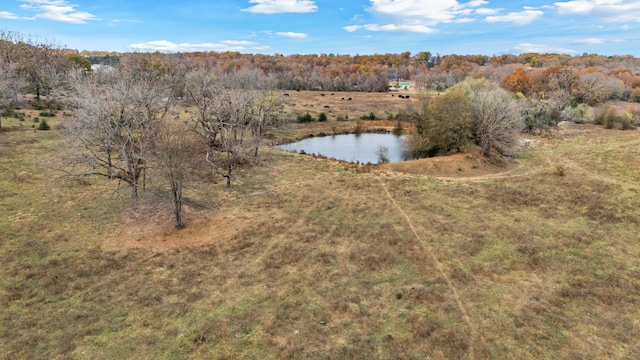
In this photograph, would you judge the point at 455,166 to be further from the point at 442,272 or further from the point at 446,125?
the point at 442,272

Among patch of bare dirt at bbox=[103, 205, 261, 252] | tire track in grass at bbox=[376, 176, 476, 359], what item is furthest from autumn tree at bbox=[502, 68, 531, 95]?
patch of bare dirt at bbox=[103, 205, 261, 252]

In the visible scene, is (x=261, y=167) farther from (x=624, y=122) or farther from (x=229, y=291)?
(x=624, y=122)

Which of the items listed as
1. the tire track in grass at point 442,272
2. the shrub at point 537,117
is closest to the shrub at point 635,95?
the shrub at point 537,117

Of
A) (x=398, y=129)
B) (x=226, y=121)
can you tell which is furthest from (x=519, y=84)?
(x=226, y=121)

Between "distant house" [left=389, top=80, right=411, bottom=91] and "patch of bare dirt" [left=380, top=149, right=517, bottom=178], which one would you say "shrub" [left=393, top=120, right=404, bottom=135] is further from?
"distant house" [left=389, top=80, right=411, bottom=91]

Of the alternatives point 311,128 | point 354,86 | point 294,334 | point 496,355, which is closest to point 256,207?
point 294,334

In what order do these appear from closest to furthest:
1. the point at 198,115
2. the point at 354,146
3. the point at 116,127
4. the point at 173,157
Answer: the point at 173,157 < the point at 116,127 < the point at 198,115 < the point at 354,146

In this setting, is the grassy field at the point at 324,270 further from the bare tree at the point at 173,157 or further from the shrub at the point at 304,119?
the shrub at the point at 304,119
